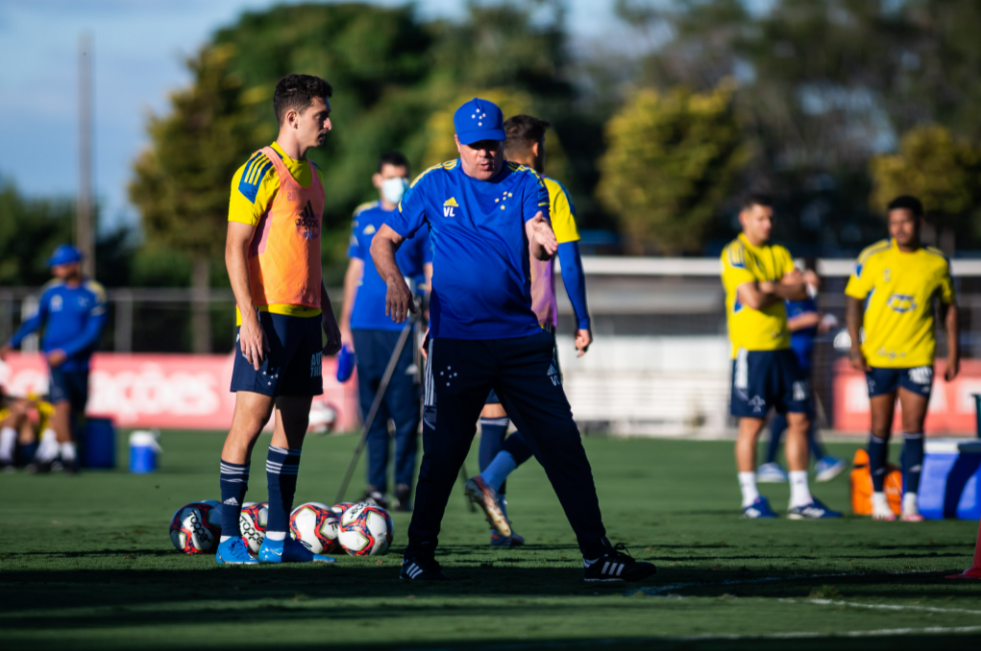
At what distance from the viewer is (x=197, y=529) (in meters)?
6.47

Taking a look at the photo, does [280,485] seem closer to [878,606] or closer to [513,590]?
[513,590]

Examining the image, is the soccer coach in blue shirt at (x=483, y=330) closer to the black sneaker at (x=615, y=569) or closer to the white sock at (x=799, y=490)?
the black sneaker at (x=615, y=569)

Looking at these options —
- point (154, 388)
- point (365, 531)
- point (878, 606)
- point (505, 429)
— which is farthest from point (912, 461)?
point (154, 388)

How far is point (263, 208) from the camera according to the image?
Answer: 19.2 feet

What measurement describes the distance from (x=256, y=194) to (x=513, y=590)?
2.08 m

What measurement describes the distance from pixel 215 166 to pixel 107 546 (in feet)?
124

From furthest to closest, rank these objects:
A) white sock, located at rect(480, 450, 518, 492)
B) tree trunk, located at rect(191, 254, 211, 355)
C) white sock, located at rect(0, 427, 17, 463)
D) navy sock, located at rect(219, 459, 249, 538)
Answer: tree trunk, located at rect(191, 254, 211, 355) → white sock, located at rect(0, 427, 17, 463) → white sock, located at rect(480, 450, 518, 492) → navy sock, located at rect(219, 459, 249, 538)

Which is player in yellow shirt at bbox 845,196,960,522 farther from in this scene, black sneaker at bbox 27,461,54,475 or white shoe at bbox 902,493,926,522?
black sneaker at bbox 27,461,54,475

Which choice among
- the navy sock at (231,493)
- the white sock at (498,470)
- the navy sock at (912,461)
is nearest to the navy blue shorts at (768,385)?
the navy sock at (912,461)

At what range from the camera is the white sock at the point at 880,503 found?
366 inches

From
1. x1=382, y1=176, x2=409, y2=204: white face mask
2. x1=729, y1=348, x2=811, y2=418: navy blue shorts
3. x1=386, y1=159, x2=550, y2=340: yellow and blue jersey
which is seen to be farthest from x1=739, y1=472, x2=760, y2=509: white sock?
x1=386, y1=159, x2=550, y2=340: yellow and blue jersey

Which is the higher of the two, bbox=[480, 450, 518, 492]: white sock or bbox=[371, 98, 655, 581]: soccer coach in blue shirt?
bbox=[371, 98, 655, 581]: soccer coach in blue shirt

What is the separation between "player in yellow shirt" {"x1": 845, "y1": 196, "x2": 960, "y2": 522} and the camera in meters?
9.12

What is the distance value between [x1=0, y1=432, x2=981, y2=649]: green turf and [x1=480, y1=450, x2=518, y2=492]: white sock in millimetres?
390
